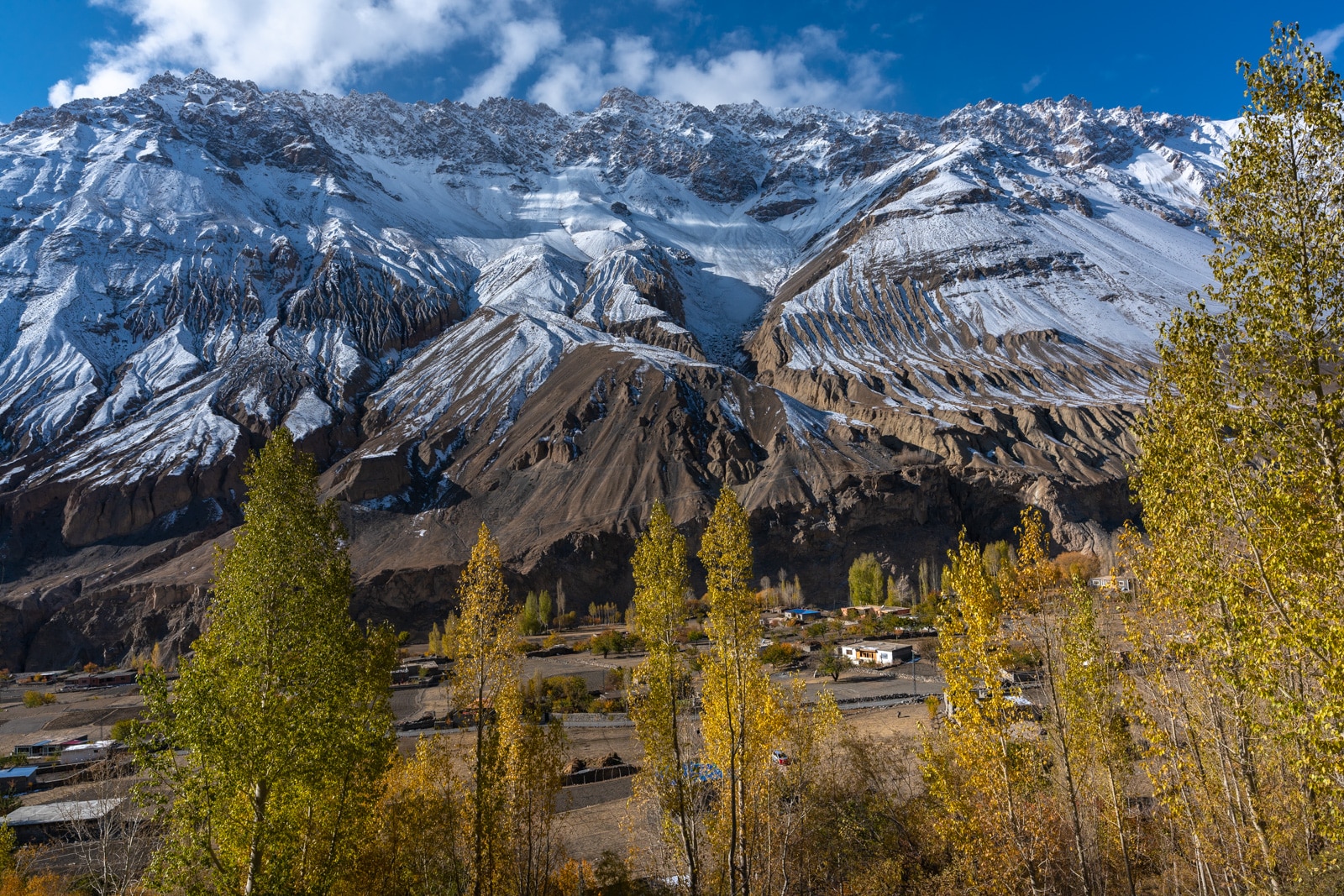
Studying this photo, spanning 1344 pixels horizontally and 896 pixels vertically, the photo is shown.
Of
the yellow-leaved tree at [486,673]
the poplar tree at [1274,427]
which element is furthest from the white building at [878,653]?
the poplar tree at [1274,427]

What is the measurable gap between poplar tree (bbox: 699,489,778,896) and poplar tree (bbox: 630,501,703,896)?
1.02 metres

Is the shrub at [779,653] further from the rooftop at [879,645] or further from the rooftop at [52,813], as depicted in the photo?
the rooftop at [52,813]

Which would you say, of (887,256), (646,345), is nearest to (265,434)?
(646,345)

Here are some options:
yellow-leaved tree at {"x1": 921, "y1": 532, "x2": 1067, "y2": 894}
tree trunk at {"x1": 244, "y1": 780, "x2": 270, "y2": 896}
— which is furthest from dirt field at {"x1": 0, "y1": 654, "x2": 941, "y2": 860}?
tree trunk at {"x1": 244, "y1": 780, "x2": 270, "y2": 896}

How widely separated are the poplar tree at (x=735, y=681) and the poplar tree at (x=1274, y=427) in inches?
382

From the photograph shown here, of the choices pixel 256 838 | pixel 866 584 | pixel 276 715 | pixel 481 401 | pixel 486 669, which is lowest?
pixel 866 584

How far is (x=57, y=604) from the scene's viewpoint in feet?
307

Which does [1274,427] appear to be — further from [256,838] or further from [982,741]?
[256,838]

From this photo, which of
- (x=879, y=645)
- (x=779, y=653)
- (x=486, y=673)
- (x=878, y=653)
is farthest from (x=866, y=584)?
(x=486, y=673)

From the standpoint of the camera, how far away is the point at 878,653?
64.5m

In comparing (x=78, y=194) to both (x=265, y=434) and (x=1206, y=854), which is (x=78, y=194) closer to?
(x=265, y=434)

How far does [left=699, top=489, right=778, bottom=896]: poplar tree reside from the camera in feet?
59.3

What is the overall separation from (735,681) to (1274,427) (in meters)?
13.1

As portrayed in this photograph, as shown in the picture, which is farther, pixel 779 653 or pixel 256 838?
pixel 779 653
